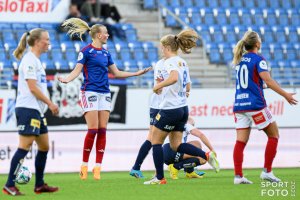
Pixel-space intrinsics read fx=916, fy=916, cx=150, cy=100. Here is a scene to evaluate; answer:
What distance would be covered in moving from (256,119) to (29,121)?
3.00 meters

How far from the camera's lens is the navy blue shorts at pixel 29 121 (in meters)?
9.62

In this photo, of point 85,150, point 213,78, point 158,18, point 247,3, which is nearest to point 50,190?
point 85,150

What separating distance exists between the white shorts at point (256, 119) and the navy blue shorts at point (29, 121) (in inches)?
108

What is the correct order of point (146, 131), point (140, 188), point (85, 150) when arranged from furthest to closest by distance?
1. point (146, 131)
2. point (85, 150)
3. point (140, 188)

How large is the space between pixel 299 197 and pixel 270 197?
29cm

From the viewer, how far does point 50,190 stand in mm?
10125

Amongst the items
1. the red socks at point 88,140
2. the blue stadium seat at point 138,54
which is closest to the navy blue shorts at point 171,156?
the red socks at point 88,140

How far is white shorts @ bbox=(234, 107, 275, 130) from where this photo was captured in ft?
36.6

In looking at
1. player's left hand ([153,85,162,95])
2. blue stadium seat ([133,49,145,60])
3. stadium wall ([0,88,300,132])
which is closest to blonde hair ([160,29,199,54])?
player's left hand ([153,85,162,95])

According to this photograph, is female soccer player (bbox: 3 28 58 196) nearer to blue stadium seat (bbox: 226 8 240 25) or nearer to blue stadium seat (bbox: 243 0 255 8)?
blue stadium seat (bbox: 226 8 240 25)

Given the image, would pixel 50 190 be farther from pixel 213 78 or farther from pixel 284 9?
pixel 284 9

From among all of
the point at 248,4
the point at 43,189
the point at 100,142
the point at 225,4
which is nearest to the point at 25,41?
the point at 43,189

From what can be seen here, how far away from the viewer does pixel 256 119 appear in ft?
36.7

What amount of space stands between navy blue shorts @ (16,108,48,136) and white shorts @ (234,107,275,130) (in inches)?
108
